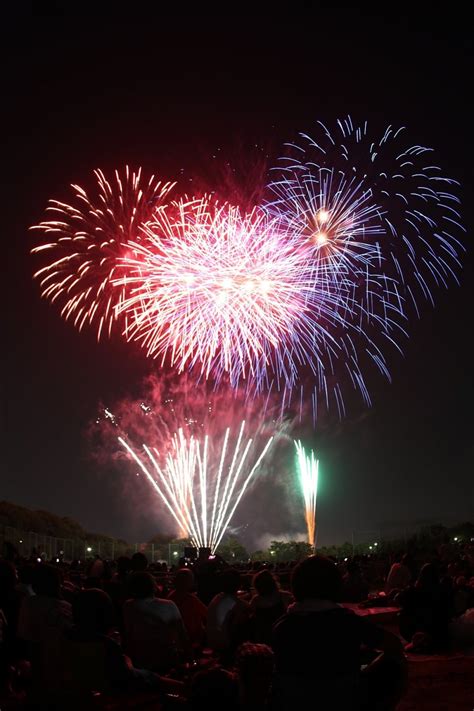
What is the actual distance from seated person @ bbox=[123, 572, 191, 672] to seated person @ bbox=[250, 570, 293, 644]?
3.11 ft

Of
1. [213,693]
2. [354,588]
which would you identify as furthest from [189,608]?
[354,588]

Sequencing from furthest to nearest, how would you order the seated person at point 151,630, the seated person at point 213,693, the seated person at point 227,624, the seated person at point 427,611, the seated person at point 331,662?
the seated person at point 227,624 → the seated person at point 427,611 → the seated person at point 151,630 → the seated person at point 331,662 → the seated person at point 213,693

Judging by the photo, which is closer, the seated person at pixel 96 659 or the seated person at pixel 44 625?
the seated person at pixel 96 659

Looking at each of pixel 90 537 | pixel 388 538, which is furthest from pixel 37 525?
pixel 388 538

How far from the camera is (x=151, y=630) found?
651 centimetres

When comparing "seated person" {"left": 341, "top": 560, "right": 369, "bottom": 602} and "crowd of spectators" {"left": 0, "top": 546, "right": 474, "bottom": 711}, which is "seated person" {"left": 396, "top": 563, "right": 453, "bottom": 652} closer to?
"crowd of spectators" {"left": 0, "top": 546, "right": 474, "bottom": 711}

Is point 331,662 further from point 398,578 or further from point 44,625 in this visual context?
point 398,578

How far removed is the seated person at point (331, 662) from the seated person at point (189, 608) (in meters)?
4.07

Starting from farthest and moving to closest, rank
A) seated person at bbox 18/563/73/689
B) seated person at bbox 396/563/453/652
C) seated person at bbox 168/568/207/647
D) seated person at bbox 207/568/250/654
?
seated person at bbox 168/568/207/647 → seated person at bbox 207/568/250/654 → seated person at bbox 396/563/453/652 → seated person at bbox 18/563/73/689

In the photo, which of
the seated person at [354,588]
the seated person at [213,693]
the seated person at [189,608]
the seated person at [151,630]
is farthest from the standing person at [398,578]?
the seated person at [213,693]

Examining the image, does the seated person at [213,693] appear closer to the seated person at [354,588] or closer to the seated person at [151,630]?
the seated person at [151,630]

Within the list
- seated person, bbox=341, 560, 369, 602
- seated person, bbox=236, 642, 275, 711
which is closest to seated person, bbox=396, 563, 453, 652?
seated person, bbox=236, 642, 275, 711

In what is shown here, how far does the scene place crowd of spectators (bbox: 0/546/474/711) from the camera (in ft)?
13.5

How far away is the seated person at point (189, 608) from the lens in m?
8.23
